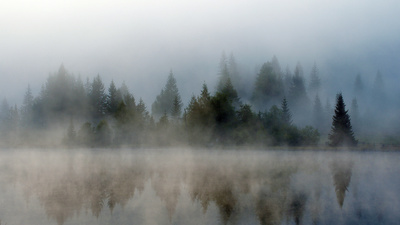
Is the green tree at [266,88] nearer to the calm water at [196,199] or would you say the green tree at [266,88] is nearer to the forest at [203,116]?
the forest at [203,116]

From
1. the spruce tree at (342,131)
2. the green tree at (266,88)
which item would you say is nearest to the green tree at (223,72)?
the green tree at (266,88)

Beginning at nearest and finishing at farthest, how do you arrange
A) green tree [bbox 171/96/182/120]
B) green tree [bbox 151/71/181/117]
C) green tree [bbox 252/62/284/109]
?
green tree [bbox 171/96/182/120], green tree [bbox 252/62/284/109], green tree [bbox 151/71/181/117]

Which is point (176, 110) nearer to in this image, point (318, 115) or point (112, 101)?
point (112, 101)

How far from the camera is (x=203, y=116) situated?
227 feet

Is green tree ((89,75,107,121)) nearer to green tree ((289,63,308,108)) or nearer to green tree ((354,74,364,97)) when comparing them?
green tree ((289,63,308,108))

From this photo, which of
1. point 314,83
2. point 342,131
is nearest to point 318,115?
point 314,83

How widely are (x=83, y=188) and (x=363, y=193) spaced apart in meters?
14.3

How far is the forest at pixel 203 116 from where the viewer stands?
224ft

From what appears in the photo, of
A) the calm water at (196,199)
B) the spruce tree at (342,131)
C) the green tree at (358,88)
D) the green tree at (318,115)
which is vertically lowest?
the calm water at (196,199)

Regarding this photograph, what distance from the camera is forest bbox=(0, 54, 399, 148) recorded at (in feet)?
224

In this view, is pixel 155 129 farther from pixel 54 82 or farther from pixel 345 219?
pixel 345 219

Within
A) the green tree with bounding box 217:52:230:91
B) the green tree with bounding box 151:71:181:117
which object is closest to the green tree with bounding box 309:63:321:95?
the green tree with bounding box 217:52:230:91

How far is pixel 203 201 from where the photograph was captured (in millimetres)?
15531

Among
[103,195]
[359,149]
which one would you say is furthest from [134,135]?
[103,195]
